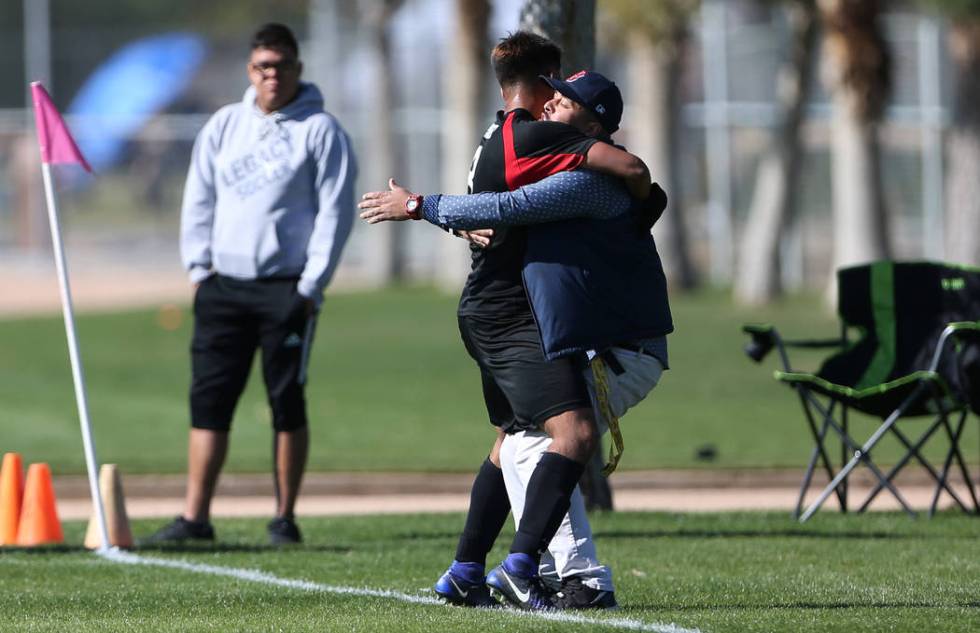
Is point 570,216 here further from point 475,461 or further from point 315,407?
point 315,407

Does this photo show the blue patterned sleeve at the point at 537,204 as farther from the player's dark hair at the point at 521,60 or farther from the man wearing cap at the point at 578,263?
the player's dark hair at the point at 521,60

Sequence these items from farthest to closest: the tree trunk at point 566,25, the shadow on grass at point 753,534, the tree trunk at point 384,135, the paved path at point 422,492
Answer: the tree trunk at point 384,135 < the paved path at point 422,492 < the tree trunk at point 566,25 < the shadow on grass at point 753,534

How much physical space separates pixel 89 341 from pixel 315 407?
23.0ft

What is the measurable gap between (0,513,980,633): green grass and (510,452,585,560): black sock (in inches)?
10.3

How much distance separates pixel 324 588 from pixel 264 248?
2.15 metres

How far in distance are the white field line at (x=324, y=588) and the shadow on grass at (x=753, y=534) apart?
2.11 m

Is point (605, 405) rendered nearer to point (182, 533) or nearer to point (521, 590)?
point (521, 590)

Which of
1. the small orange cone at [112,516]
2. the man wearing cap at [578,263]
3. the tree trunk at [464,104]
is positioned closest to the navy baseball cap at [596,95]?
the man wearing cap at [578,263]

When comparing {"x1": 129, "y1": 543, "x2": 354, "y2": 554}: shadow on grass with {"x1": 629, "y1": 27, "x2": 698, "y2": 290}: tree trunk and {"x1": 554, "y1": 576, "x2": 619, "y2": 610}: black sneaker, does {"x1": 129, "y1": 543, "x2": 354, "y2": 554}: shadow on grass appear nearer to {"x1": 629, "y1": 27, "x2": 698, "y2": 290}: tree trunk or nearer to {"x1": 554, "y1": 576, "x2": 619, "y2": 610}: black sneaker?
{"x1": 554, "y1": 576, "x2": 619, "y2": 610}: black sneaker

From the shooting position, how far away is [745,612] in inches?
263

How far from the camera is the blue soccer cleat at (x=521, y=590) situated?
6566 mm

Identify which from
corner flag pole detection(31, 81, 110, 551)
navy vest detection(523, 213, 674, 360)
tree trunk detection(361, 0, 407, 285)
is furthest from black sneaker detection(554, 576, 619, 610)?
tree trunk detection(361, 0, 407, 285)

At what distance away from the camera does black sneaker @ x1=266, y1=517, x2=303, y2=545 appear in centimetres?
923

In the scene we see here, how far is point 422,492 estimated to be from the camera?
12.3m
